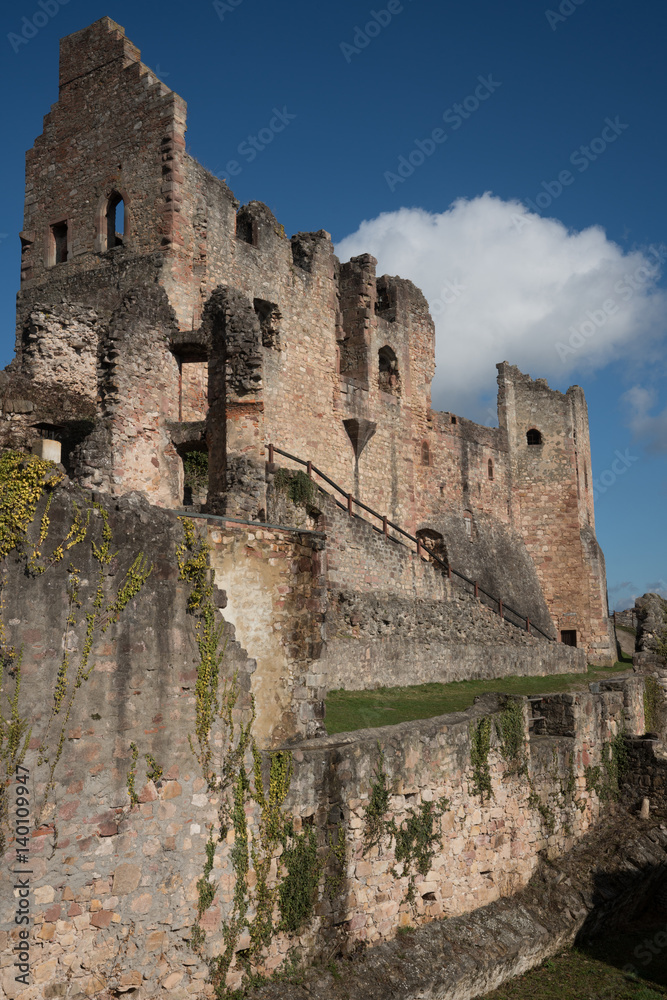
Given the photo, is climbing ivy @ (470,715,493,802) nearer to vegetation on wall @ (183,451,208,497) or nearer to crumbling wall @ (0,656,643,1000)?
crumbling wall @ (0,656,643,1000)

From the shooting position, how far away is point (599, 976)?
10.2 metres

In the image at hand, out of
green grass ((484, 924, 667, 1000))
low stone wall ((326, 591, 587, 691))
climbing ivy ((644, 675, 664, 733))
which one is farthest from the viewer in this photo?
climbing ivy ((644, 675, 664, 733))

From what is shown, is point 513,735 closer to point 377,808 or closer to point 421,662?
point 377,808

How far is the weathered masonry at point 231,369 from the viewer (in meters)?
16.7

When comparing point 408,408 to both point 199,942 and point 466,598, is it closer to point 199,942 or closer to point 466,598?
point 466,598

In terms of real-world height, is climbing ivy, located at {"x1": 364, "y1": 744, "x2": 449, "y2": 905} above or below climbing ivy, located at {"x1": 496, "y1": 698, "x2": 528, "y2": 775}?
below

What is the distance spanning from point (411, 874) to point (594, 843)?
4.67 meters

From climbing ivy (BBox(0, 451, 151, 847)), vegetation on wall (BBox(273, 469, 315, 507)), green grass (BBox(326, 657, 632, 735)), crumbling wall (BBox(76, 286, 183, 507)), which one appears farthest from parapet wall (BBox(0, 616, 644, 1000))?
crumbling wall (BBox(76, 286, 183, 507))

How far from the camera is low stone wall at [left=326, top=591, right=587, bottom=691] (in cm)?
1498

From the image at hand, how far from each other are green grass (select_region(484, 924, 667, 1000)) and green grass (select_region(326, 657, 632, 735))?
10.1 feet

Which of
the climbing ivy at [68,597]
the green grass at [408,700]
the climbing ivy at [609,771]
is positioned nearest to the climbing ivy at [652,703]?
the green grass at [408,700]

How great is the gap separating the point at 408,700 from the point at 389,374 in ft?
53.2

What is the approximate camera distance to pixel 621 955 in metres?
10.9

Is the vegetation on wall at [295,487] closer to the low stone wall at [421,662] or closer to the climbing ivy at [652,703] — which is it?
the low stone wall at [421,662]
